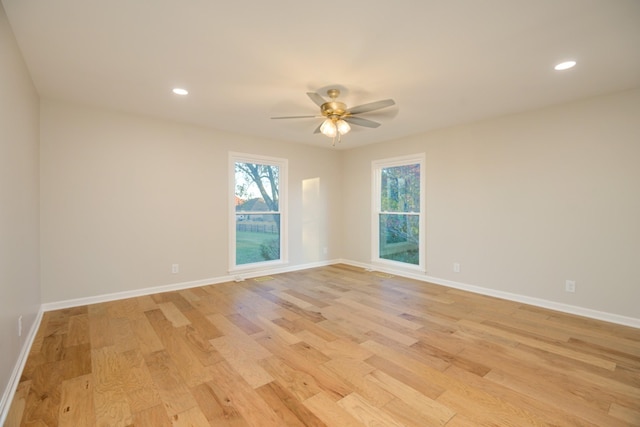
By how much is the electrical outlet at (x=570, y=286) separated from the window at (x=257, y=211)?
412cm

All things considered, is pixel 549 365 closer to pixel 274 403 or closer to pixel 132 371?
pixel 274 403

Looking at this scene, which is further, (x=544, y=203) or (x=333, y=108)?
(x=544, y=203)

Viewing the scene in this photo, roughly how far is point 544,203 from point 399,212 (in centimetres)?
219

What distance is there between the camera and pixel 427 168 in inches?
189

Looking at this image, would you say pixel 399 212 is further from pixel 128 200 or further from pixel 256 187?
pixel 128 200

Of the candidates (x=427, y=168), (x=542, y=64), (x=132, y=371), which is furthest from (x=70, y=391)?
(x=427, y=168)

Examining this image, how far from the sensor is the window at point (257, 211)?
492 cm

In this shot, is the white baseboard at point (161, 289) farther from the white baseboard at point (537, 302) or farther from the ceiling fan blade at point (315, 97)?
the ceiling fan blade at point (315, 97)

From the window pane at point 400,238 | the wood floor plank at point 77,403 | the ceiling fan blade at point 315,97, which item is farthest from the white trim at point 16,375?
the window pane at point 400,238

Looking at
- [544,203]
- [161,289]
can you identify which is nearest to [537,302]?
[544,203]

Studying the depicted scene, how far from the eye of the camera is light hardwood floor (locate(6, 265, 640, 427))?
5.78ft

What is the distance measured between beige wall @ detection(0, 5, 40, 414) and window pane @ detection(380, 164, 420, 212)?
4862 mm

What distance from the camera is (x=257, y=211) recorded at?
5207mm

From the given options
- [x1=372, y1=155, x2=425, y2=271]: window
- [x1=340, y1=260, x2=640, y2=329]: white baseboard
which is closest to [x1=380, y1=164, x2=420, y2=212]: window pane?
[x1=372, y1=155, x2=425, y2=271]: window
